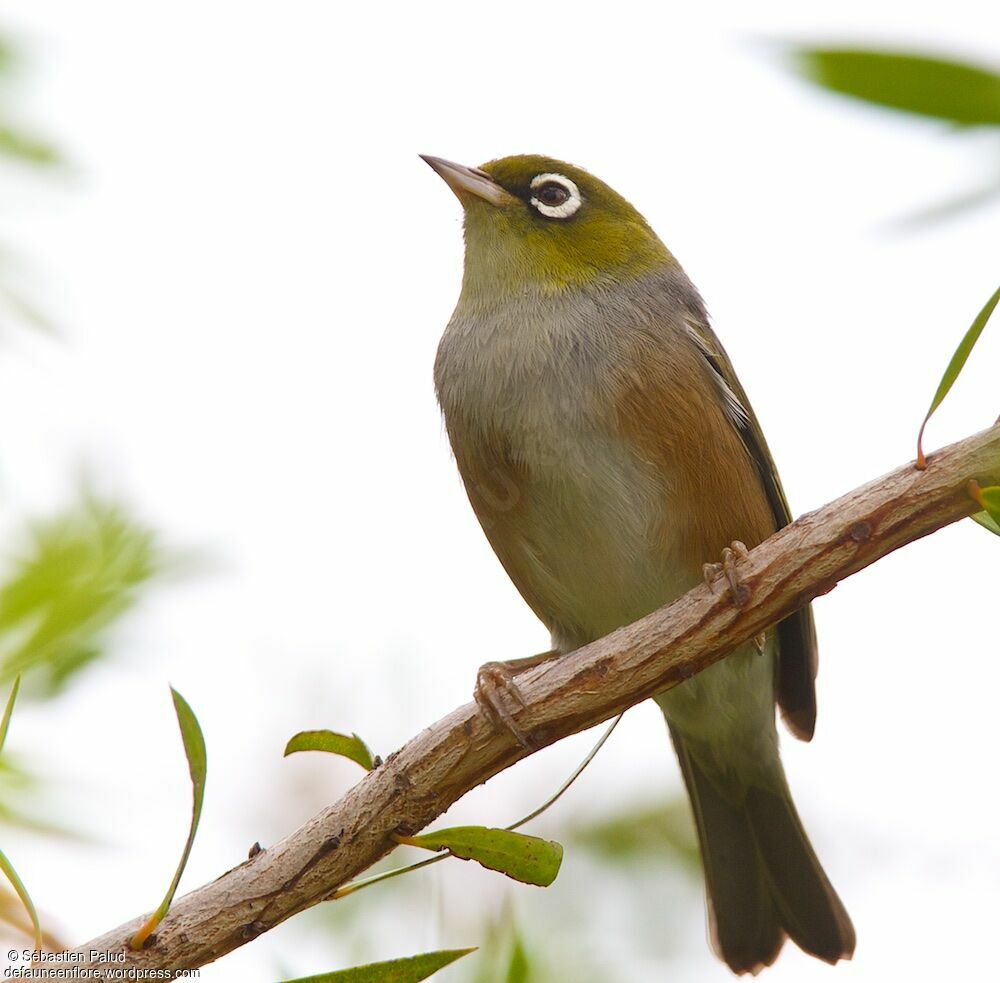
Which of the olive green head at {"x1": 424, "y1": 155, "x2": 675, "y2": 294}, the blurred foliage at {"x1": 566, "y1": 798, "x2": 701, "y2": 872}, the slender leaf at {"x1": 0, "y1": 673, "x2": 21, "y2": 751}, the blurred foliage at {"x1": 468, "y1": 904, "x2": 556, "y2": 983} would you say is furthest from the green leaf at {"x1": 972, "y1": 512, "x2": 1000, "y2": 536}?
the olive green head at {"x1": 424, "y1": 155, "x2": 675, "y2": 294}

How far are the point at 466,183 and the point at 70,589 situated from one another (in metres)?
3.53

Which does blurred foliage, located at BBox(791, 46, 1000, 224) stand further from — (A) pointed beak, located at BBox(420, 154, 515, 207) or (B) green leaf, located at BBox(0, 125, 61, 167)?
(A) pointed beak, located at BBox(420, 154, 515, 207)

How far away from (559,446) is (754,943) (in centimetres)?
250

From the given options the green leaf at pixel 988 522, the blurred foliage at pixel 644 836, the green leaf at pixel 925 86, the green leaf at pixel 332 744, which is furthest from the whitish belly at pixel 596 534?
the green leaf at pixel 925 86

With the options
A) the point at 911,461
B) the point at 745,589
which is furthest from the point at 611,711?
the point at 911,461

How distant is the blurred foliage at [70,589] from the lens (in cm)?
257

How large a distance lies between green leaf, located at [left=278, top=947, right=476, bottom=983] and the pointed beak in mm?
3714

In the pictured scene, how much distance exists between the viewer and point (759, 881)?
19.0 ft

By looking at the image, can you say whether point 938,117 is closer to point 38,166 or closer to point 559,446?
point 38,166

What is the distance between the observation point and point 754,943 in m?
5.68

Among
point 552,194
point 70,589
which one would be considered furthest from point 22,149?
point 552,194

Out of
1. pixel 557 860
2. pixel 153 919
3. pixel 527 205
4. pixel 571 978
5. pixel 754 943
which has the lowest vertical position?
pixel 754 943

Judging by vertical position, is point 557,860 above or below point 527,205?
below

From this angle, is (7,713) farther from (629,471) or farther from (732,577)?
(629,471)
